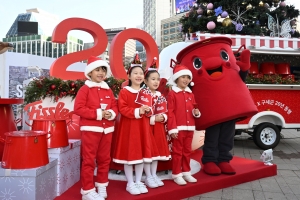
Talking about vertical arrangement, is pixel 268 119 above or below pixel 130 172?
above

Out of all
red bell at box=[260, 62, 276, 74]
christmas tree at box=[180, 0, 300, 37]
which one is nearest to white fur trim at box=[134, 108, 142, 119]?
red bell at box=[260, 62, 276, 74]

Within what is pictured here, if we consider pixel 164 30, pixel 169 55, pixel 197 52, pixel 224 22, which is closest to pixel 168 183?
pixel 197 52

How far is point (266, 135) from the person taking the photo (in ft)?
22.9

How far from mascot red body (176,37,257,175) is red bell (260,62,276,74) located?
3142 millimetres

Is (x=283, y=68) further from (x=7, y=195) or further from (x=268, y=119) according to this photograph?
(x=7, y=195)

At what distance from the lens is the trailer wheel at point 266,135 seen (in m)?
6.88

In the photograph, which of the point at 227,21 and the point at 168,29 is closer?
the point at 227,21

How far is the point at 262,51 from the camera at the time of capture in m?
6.82

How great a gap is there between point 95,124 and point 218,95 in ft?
6.22

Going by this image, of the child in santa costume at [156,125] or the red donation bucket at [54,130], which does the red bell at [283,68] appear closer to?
the child in santa costume at [156,125]

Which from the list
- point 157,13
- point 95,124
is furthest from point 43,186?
point 157,13

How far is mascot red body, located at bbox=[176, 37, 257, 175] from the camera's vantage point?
4098mm

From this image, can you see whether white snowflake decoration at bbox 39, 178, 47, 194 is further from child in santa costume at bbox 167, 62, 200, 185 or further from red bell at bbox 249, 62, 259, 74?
red bell at bbox 249, 62, 259, 74

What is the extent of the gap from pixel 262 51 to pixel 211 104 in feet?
11.3
